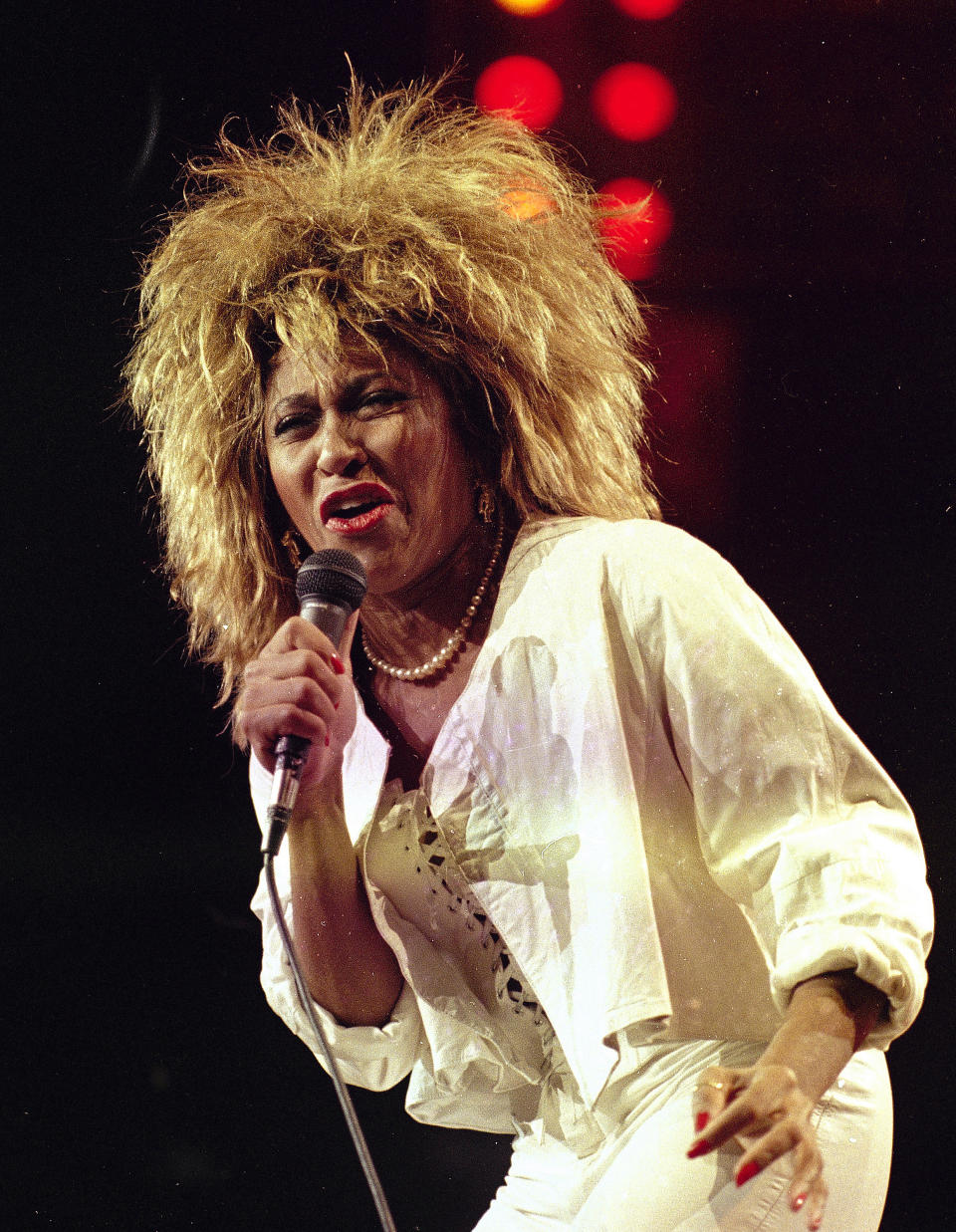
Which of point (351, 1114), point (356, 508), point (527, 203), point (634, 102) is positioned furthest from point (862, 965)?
point (634, 102)

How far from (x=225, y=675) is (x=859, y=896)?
749mm

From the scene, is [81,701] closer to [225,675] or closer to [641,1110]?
[225,675]

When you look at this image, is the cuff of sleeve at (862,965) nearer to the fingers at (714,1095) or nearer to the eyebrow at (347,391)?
the fingers at (714,1095)

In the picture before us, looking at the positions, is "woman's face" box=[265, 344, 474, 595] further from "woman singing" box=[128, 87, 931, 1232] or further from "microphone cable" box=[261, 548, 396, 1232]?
"microphone cable" box=[261, 548, 396, 1232]

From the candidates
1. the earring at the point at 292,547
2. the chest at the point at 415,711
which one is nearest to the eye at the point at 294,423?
the earring at the point at 292,547

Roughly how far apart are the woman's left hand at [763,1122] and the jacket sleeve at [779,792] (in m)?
0.08

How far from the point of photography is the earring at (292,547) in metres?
1.25

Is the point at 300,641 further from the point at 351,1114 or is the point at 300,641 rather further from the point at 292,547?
the point at 292,547

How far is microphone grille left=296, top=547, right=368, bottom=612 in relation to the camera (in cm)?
90

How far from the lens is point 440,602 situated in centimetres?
114

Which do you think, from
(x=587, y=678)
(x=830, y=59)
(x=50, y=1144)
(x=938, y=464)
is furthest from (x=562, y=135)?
(x=50, y=1144)

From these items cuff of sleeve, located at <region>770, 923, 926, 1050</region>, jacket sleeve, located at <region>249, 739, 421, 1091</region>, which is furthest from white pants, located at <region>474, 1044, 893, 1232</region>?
jacket sleeve, located at <region>249, 739, 421, 1091</region>

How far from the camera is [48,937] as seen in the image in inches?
54.4

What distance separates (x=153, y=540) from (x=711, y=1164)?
95 cm
